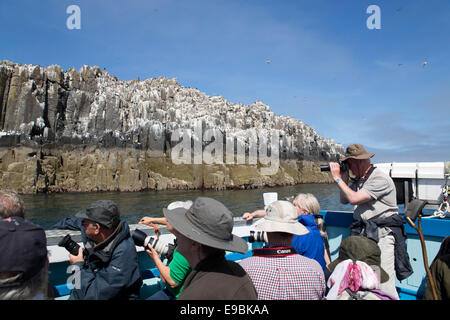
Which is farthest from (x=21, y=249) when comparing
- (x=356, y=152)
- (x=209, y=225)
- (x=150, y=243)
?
(x=356, y=152)

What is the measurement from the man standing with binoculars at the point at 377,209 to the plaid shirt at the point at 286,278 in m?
1.39

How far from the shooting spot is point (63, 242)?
9.32 feet

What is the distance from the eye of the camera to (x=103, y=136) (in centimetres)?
5247

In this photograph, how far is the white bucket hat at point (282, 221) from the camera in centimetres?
234

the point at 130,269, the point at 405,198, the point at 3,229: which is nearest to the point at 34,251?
the point at 3,229

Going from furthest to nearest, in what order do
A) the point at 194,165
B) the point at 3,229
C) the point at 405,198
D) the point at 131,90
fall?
the point at 131,90 → the point at 194,165 → the point at 405,198 → the point at 3,229

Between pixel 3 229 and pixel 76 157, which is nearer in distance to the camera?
pixel 3 229

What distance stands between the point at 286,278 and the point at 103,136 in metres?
56.1

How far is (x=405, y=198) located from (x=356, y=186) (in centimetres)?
132

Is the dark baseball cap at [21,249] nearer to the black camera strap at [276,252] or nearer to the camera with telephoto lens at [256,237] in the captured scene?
the black camera strap at [276,252]

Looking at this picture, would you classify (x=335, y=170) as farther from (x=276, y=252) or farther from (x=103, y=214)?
(x=103, y=214)

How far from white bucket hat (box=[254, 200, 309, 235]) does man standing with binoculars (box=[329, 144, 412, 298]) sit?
3.80 ft

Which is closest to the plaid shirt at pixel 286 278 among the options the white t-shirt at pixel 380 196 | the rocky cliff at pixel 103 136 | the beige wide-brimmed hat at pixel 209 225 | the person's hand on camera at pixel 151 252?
the beige wide-brimmed hat at pixel 209 225
